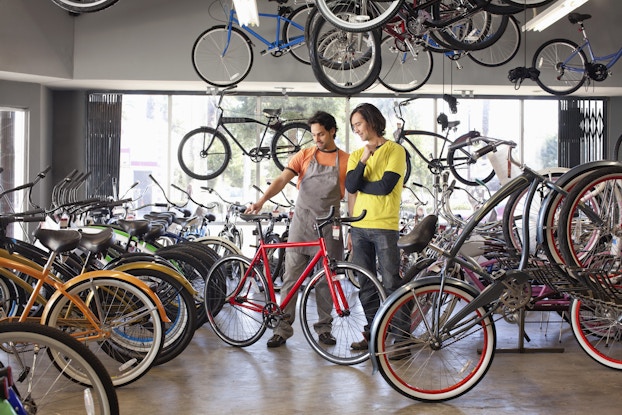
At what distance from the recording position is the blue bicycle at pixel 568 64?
845 cm

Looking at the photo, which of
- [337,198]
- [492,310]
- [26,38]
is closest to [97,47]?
[26,38]

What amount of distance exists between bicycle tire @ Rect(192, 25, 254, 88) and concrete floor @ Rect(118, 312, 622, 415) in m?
4.46

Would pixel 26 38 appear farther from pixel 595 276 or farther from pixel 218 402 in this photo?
pixel 595 276

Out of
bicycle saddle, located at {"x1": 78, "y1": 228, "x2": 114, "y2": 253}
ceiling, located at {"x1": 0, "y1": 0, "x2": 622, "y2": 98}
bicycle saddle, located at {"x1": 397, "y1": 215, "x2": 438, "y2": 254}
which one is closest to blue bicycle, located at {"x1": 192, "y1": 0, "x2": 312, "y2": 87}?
ceiling, located at {"x1": 0, "y1": 0, "x2": 622, "y2": 98}

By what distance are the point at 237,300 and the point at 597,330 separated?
227 cm

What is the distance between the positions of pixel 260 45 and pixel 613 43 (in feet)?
15.8

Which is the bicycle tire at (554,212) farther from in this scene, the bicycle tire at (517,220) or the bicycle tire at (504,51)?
the bicycle tire at (504,51)

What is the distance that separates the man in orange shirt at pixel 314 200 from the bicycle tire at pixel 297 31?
3634 mm

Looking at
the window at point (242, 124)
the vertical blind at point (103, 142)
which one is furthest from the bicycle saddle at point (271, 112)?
the vertical blind at point (103, 142)

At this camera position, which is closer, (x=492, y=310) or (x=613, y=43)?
(x=492, y=310)

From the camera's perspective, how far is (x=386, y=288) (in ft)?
13.6

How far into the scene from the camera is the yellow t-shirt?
4133 millimetres

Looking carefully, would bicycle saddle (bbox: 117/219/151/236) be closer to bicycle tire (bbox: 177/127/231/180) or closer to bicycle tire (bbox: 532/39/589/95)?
bicycle tire (bbox: 177/127/231/180)

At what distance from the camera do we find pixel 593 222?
3.68 metres
